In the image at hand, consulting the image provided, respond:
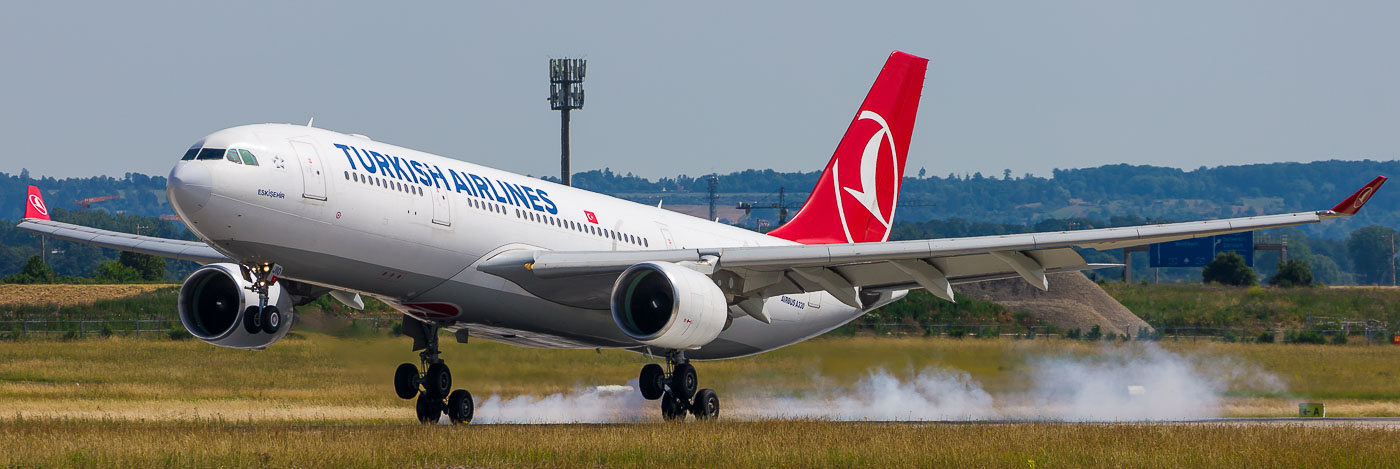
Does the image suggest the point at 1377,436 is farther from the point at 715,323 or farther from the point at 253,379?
the point at 253,379

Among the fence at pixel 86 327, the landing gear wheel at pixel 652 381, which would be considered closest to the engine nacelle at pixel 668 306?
the landing gear wheel at pixel 652 381

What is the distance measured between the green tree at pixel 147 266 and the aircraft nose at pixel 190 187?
7827 cm

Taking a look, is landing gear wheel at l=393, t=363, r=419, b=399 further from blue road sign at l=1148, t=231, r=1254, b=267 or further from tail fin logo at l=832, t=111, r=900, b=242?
blue road sign at l=1148, t=231, r=1254, b=267

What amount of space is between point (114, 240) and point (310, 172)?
1050 centimetres

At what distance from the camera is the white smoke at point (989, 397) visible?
36.9 metres

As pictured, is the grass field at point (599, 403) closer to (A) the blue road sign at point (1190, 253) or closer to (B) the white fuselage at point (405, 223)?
(B) the white fuselage at point (405, 223)

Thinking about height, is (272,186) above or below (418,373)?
above

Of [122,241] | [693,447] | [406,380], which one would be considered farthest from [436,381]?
[693,447]

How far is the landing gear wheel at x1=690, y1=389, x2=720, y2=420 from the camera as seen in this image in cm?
3244

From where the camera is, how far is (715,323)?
2836cm

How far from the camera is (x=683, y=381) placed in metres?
31.9

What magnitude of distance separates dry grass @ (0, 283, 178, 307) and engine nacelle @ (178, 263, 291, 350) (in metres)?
41.7

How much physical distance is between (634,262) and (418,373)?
613 cm

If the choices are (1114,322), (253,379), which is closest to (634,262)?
(253,379)
